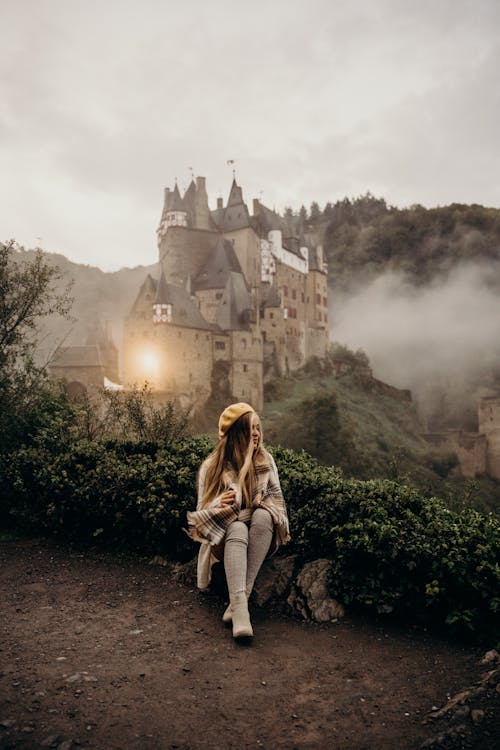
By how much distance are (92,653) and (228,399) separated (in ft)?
135

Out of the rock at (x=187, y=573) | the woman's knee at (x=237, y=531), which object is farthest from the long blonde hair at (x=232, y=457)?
the rock at (x=187, y=573)

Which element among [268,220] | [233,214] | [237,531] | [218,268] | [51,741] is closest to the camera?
[51,741]

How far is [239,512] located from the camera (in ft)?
17.9

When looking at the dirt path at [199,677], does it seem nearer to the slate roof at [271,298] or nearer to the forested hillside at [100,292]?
the slate roof at [271,298]

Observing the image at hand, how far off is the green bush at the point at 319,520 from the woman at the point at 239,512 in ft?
2.82

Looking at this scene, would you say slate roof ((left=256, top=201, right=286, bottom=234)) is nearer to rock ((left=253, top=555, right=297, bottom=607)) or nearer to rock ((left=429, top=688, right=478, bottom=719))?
rock ((left=253, top=555, right=297, bottom=607))

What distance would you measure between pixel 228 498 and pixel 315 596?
1430 mm

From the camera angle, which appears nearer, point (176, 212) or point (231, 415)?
point (231, 415)

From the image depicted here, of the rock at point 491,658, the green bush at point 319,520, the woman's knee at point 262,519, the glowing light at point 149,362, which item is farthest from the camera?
the glowing light at point 149,362

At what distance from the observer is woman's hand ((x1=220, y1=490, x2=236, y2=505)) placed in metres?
5.38

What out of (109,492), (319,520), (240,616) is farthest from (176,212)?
(240,616)

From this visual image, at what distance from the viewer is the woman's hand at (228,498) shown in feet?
17.7

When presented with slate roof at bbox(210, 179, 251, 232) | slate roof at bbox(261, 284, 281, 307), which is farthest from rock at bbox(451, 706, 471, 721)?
slate roof at bbox(210, 179, 251, 232)

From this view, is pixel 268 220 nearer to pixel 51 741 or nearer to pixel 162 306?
pixel 162 306
